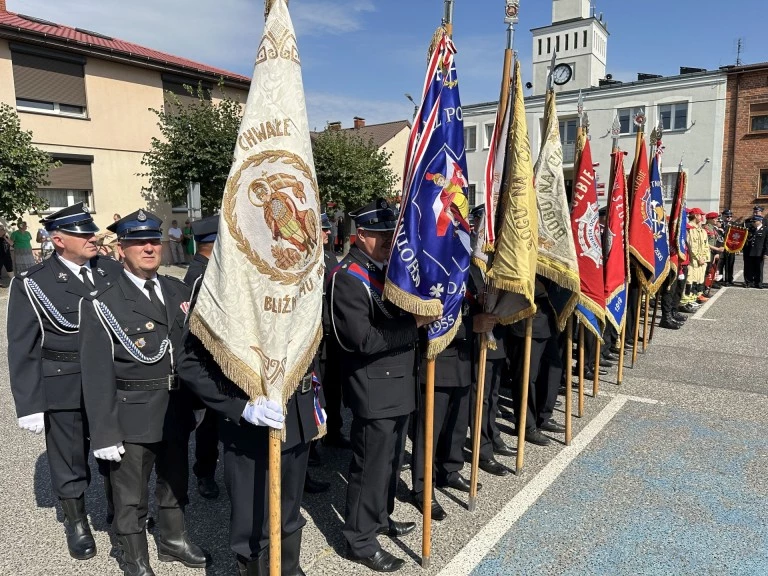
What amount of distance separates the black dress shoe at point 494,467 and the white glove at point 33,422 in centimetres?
317

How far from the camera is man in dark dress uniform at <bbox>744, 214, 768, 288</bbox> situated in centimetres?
1434

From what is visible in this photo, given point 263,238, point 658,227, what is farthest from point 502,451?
point 658,227

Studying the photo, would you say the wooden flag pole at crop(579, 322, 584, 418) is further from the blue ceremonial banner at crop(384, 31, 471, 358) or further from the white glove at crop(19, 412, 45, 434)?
the white glove at crop(19, 412, 45, 434)

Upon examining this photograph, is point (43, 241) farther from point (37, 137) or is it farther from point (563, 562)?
point (563, 562)

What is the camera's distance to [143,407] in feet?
10.0

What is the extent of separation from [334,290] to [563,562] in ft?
6.86

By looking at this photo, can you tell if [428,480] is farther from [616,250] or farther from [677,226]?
→ [677,226]

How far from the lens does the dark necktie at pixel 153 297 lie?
3150 millimetres

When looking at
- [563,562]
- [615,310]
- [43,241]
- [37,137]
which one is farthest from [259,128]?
[37,137]

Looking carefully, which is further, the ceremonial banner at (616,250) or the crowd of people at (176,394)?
the ceremonial banner at (616,250)

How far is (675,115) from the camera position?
3119 cm

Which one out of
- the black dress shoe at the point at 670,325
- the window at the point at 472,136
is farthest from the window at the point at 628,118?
the black dress shoe at the point at 670,325

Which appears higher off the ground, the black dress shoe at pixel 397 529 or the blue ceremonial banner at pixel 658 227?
the blue ceremonial banner at pixel 658 227

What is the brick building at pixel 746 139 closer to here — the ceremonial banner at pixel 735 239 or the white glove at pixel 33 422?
the ceremonial banner at pixel 735 239
